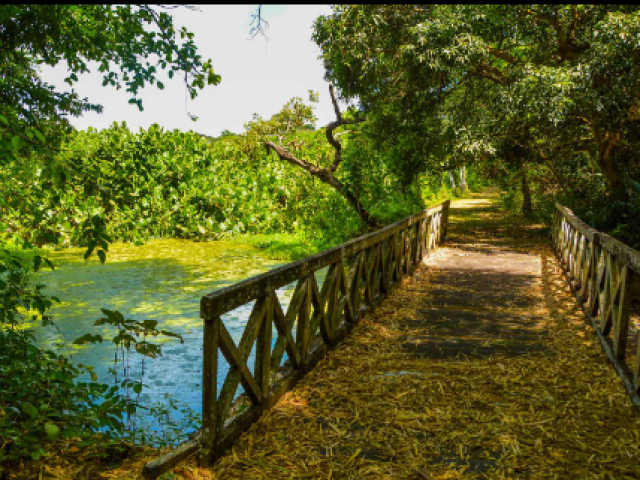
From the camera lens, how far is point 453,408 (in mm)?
3721

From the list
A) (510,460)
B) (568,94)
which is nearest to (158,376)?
(510,460)

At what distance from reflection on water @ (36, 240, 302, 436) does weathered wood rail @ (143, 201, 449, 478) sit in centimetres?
157

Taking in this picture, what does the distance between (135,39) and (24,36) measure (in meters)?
0.98

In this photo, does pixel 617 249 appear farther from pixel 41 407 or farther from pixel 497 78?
pixel 497 78

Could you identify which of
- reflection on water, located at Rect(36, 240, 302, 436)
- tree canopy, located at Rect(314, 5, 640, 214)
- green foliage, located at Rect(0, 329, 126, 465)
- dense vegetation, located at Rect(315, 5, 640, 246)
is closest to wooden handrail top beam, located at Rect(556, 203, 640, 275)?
dense vegetation, located at Rect(315, 5, 640, 246)

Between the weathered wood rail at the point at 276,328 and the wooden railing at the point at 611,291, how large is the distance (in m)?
2.38

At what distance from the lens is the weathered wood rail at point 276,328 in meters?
2.95

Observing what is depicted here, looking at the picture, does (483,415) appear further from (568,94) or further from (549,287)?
(568,94)

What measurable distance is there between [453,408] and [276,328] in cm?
146

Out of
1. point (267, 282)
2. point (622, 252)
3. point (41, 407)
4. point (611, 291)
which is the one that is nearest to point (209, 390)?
point (267, 282)

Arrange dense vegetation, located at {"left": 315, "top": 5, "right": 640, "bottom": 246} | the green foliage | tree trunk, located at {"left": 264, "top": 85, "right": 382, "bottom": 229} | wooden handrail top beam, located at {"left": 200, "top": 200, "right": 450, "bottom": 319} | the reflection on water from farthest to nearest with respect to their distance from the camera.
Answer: tree trunk, located at {"left": 264, "top": 85, "right": 382, "bottom": 229} < dense vegetation, located at {"left": 315, "top": 5, "right": 640, "bottom": 246} < the reflection on water < the green foliage < wooden handrail top beam, located at {"left": 200, "top": 200, "right": 450, "bottom": 319}

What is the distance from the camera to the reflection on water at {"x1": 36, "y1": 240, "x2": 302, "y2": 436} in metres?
6.08

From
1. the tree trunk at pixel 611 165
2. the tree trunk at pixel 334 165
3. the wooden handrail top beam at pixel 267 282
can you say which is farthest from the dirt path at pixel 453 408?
the tree trunk at pixel 334 165

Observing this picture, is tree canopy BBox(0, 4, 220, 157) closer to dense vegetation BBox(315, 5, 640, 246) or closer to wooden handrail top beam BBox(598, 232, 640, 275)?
wooden handrail top beam BBox(598, 232, 640, 275)
